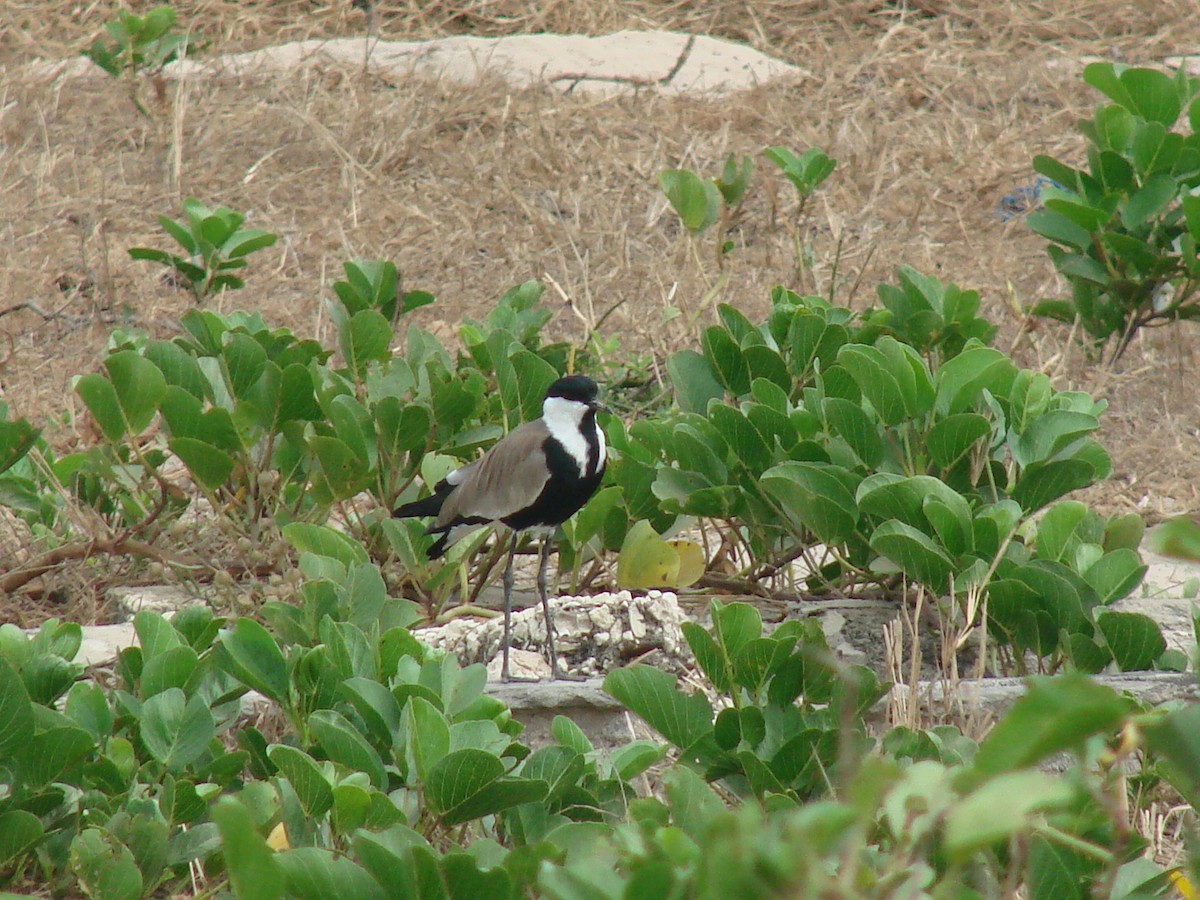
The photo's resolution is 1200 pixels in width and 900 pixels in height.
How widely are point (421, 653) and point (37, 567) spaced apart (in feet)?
5.39

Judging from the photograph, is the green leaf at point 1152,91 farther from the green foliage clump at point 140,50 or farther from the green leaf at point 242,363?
the green foliage clump at point 140,50

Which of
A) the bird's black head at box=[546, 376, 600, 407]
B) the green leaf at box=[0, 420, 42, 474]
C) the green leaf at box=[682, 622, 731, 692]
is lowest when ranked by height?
the bird's black head at box=[546, 376, 600, 407]

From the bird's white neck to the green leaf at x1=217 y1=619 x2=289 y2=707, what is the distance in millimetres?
1254

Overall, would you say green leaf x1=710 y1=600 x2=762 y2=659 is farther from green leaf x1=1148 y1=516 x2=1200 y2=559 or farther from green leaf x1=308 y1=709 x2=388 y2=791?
green leaf x1=1148 y1=516 x2=1200 y2=559

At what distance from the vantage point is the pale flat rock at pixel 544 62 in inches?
320

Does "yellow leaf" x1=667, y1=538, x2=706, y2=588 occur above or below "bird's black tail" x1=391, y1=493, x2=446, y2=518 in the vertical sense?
below

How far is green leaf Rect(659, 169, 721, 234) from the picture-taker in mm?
4523

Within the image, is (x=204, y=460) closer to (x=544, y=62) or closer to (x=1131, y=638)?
(x=1131, y=638)

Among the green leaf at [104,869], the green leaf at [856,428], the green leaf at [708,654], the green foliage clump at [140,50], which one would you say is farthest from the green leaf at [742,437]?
the green foliage clump at [140,50]

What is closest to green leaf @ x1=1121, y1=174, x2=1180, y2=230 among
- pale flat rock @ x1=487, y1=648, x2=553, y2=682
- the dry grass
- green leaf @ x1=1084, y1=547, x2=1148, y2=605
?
the dry grass

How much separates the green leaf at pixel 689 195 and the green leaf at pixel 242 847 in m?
3.66

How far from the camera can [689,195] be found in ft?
14.9

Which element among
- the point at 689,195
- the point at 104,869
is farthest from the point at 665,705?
the point at 689,195

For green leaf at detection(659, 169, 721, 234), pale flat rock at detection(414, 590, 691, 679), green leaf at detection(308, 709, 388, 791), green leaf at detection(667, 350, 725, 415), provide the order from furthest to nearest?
green leaf at detection(659, 169, 721, 234), green leaf at detection(667, 350, 725, 415), pale flat rock at detection(414, 590, 691, 679), green leaf at detection(308, 709, 388, 791)
